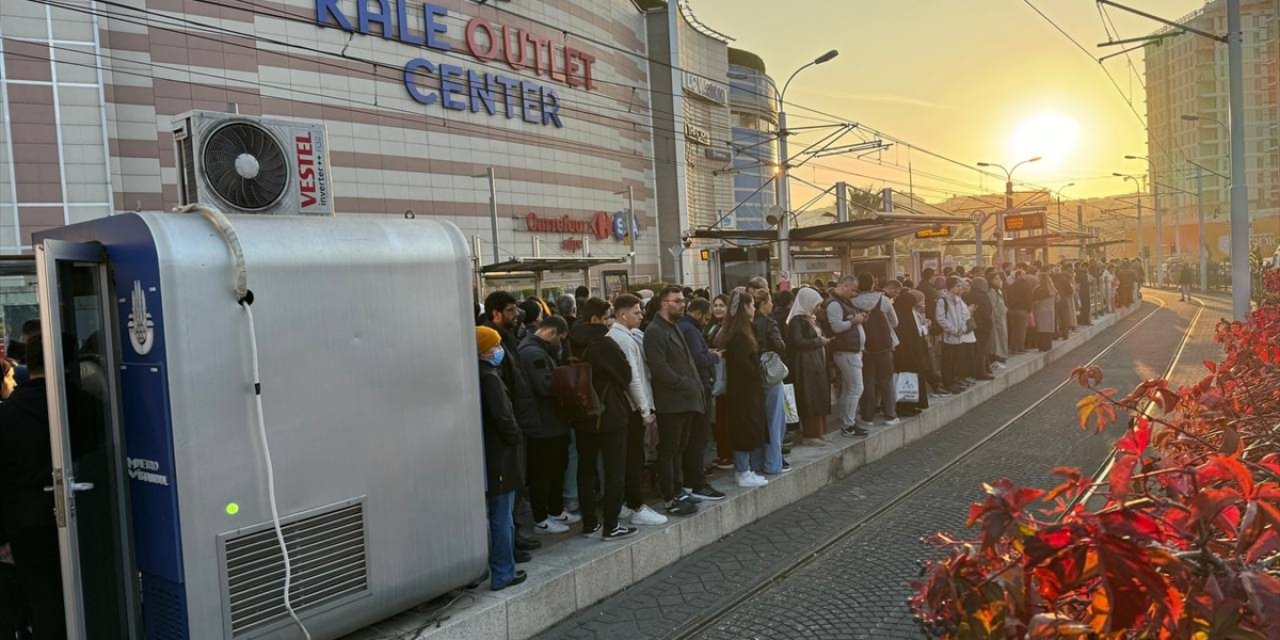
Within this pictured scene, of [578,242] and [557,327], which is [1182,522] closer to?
[557,327]

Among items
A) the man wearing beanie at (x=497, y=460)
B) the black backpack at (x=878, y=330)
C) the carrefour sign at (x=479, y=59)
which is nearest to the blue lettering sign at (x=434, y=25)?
the carrefour sign at (x=479, y=59)

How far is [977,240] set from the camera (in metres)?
23.6

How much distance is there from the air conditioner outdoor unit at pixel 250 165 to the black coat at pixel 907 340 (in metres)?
7.60

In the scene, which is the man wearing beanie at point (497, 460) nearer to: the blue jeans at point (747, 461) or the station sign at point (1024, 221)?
the blue jeans at point (747, 461)

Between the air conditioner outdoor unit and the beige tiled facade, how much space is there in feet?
25.0

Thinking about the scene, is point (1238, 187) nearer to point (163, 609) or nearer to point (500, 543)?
point (500, 543)

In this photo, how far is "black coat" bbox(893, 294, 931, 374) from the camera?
400 inches

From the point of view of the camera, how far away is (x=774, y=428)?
7445 millimetres

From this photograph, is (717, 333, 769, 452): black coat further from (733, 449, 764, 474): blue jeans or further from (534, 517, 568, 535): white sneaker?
(534, 517, 568, 535): white sneaker

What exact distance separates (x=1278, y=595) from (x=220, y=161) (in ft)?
14.7

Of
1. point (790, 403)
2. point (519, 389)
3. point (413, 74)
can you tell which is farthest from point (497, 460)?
point (413, 74)

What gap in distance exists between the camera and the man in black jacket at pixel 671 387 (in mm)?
6289

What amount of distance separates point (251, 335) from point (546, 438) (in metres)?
2.74

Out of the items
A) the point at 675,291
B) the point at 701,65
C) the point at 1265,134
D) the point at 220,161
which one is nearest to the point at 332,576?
the point at 220,161
